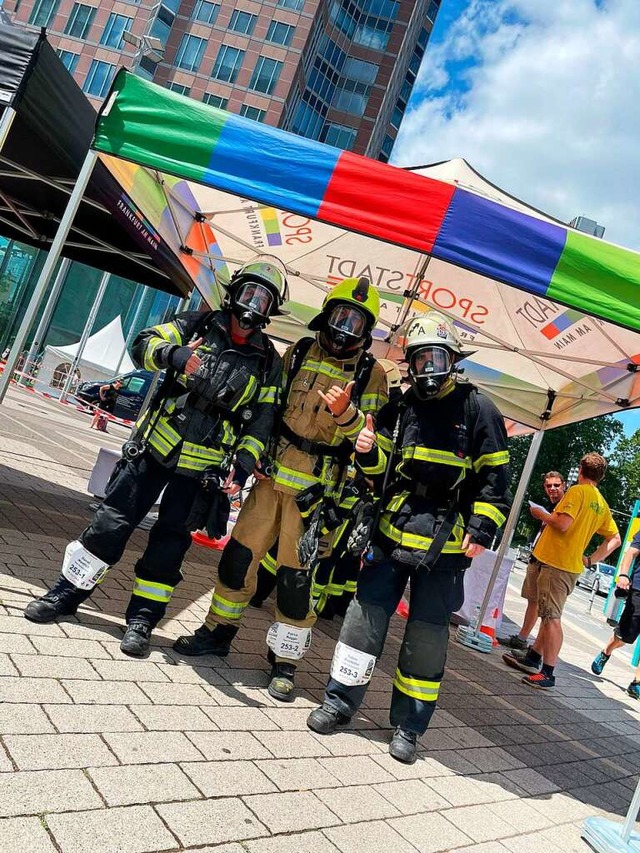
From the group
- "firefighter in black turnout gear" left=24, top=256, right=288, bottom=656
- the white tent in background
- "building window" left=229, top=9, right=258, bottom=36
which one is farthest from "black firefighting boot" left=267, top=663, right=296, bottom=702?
"building window" left=229, top=9, right=258, bottom=36

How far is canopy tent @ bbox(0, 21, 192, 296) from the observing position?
3.45 meters

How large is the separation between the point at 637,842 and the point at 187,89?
45.7m

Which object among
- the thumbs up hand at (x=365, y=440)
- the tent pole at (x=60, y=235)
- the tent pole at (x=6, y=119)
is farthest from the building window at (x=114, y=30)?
the thumbs up hand at (x=365, y=440)

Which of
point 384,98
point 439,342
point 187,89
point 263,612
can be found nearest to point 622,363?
point 439,342

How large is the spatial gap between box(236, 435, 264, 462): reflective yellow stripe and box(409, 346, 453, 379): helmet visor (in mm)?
914

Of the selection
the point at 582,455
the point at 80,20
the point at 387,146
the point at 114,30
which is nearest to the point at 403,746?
the point at 582,455

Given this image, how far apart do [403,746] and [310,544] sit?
3.63 ft

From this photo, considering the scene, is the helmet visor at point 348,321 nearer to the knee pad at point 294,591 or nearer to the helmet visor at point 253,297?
the helmet visor at point 253,297

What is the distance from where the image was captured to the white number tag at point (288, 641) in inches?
141

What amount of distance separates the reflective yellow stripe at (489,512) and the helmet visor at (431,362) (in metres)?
0.71

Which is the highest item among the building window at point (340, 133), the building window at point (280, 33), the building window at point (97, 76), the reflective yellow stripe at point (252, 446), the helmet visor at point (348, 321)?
the building window at point (280, 33)

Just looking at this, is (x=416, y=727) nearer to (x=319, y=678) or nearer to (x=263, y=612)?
(x=319, y=678)

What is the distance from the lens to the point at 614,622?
754cm

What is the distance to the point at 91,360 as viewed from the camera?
26.1 meters
